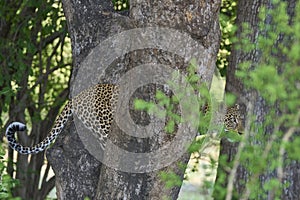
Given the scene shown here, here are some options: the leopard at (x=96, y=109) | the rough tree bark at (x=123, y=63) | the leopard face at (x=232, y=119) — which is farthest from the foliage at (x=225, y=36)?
the rough tree bark at (x=123, y=63)

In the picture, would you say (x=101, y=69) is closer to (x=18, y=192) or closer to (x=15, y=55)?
(x=15, y=55)

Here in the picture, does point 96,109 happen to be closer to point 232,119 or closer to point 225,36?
point 232,119

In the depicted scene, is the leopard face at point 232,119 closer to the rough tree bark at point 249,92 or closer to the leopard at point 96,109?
the rough tree bark at point 249,92

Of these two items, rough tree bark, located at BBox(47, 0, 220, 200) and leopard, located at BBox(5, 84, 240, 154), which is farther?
leopard, located at BBox(5, 84, 240, 154)

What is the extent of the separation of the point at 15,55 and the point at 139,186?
3.92 metres

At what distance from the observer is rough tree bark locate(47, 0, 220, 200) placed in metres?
4.38

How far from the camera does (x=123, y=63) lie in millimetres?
5078

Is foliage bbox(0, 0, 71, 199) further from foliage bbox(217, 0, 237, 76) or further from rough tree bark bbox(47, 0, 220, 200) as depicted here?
rough tree bark bbox(47, 0, 220, 200)

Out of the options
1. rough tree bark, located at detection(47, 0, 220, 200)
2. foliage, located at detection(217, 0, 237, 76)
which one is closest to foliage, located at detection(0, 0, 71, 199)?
foliage, located at detection(217, 0, 237, 76)

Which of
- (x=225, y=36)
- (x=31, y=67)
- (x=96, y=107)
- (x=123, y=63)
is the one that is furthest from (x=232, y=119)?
(x=31, y=67)

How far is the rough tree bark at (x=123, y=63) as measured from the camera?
173 inches

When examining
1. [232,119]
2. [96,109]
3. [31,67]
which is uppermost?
[31,67]

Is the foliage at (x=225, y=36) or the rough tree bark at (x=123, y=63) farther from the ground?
the foliage at (x=225, y=36)

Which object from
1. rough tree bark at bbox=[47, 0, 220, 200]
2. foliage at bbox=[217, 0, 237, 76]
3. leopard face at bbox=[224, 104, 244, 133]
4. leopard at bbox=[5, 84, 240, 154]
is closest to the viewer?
rough tree bark at bbox=[47, 0, 220, 200]
